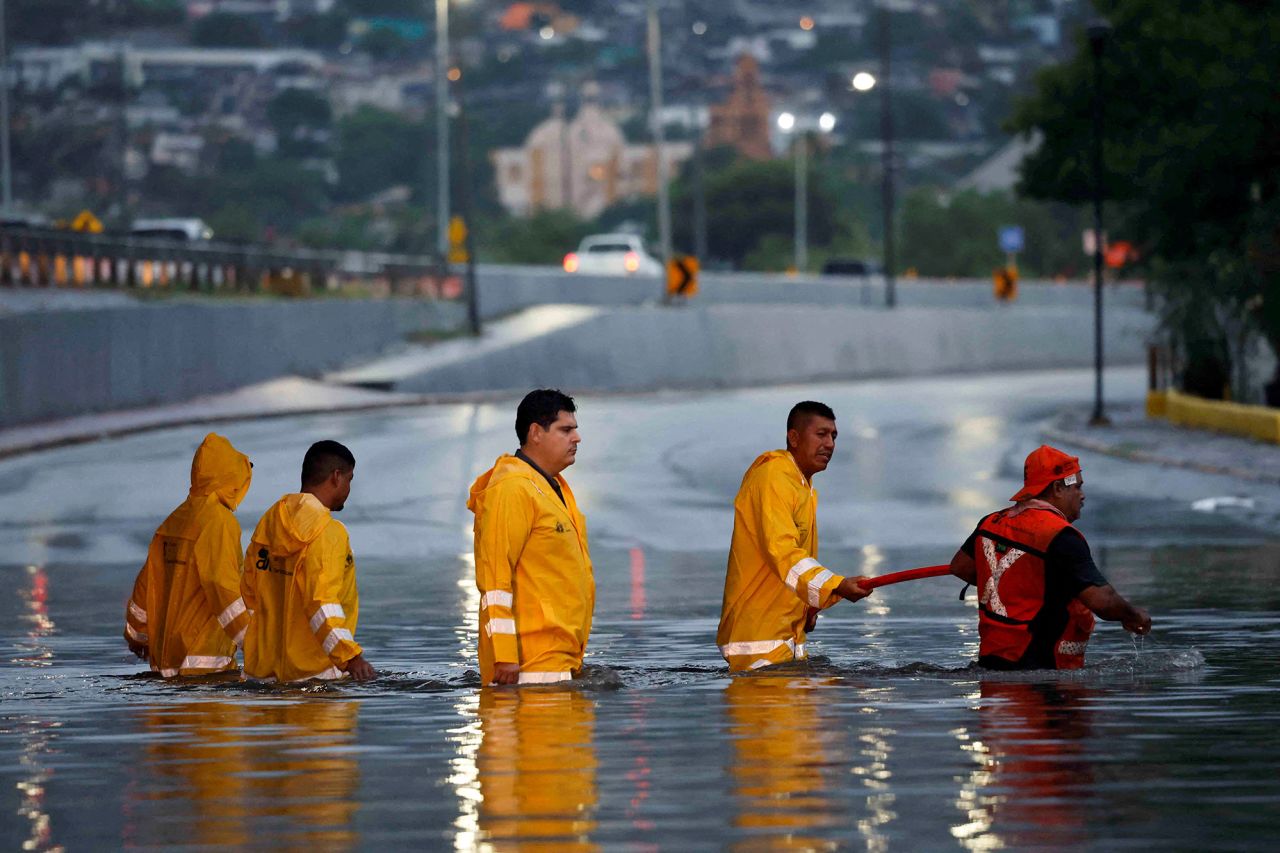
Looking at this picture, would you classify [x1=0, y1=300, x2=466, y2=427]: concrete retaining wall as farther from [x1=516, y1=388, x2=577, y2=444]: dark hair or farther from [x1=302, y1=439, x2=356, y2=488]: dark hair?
[x1=516, y1=388, x2=577, y2=444]: dark hair

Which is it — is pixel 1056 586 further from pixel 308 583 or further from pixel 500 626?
pixel 308 583

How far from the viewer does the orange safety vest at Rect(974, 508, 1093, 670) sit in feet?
37.6

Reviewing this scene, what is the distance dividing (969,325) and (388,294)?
47.0 ft

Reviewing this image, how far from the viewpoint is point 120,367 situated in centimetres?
4538

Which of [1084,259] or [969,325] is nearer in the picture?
[969,325]

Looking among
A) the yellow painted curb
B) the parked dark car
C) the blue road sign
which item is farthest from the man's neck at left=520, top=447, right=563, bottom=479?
the parked dark car

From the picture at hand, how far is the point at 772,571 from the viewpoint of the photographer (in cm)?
1214

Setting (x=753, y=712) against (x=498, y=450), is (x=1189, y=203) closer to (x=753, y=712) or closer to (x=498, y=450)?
(x=498, y=450)

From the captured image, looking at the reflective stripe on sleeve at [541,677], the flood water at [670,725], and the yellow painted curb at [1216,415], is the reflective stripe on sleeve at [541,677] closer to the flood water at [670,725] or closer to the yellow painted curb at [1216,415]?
the flood water at [670,725]

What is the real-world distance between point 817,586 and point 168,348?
37094mm

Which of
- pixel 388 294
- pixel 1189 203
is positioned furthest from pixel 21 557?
pixel 388 294

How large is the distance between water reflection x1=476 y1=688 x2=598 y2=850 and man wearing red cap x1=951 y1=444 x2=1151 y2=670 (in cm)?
183

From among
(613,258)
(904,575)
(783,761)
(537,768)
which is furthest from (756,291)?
(537,768)

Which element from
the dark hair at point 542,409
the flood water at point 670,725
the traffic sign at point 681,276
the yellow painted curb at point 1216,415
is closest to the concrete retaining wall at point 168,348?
the traffic sign at point 681,276
